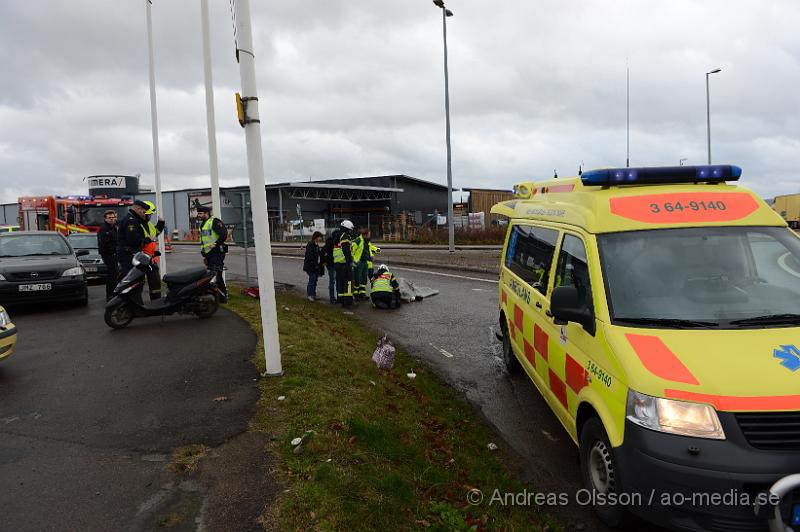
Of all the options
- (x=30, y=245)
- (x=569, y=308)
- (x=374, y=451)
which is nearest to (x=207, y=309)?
(x=30, y=245)

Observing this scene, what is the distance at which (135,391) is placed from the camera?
529 cm

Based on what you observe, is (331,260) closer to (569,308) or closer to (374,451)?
(374,451)

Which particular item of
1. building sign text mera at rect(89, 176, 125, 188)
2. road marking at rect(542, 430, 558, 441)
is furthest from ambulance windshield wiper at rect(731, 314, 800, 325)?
building sign text mera at rect(89, 176, 125, 188)

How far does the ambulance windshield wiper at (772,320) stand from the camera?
10.3 feet

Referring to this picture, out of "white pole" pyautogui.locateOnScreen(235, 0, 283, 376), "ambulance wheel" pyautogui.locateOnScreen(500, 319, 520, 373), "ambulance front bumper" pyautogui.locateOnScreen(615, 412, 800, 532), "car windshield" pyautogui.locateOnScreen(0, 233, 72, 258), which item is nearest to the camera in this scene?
"ambulance front bumper" pyautogui.locateOnScreen(615, 412, 800, 532)

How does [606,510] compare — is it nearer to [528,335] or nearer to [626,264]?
[626,264]

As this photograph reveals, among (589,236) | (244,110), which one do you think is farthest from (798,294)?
(244,110)

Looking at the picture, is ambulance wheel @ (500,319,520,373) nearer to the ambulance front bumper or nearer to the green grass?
the green grass

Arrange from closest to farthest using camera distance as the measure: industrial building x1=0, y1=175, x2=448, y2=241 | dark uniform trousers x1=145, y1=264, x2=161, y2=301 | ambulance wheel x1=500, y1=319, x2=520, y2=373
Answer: ambulance wheel x1=500, y1=319, x2=520, y2=373 → dark uniform trousers x1=145, y1=264, x2=161, y2=301 → industrial building x1=0, y1=175, x2=448, y2=241

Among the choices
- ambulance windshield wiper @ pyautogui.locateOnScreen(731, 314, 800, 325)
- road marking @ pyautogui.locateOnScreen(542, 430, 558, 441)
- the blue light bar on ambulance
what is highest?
the blue light bar on ambulance

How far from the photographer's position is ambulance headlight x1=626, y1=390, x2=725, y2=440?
2.62 m

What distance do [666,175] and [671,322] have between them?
1.45m

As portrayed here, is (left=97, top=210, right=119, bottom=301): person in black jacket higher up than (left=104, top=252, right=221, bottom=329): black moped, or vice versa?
(left=97, top=210, right=119, bottom=301): person in black jacket

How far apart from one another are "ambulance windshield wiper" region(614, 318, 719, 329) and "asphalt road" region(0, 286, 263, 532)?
292 centimetres
